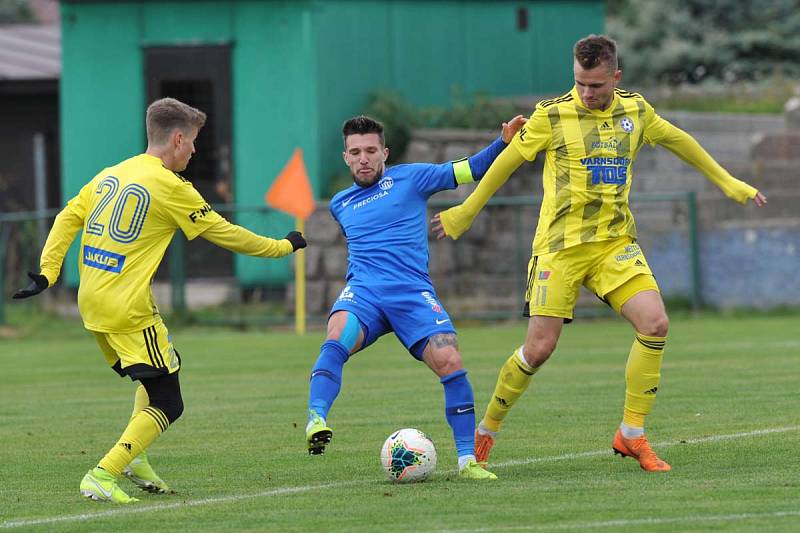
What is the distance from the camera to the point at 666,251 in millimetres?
21156

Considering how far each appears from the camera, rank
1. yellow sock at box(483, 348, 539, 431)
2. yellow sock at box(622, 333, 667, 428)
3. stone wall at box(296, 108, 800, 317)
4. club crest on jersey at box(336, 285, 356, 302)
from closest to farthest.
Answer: yellow sock at box(622, 333, 667, 428)
club crest on jersey at box(336, 285, 356, 302)
yellow sock at box(483, 348, 539, 431)
stone wall at box(296, 108, 800, 317)

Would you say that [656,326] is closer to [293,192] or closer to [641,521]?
[641,521]

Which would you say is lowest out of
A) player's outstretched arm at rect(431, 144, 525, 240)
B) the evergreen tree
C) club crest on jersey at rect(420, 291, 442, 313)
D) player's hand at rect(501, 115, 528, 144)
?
club crest on jersey at rect(420, 291, 442, 313)

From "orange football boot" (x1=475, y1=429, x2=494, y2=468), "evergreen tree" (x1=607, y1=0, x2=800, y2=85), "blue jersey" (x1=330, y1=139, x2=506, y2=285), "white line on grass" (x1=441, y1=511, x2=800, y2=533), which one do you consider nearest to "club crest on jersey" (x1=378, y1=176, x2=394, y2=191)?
"blue jersey" (x1=330, y1=139, x2=506, y2=285)

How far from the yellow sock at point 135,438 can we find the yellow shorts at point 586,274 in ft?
6.85

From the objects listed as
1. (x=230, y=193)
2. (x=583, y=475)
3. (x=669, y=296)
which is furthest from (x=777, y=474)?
(x=230, y=193)

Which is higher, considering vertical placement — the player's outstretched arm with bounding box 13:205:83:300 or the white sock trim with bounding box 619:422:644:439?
the player's outstretched arm with bounding box 13:205:83:300

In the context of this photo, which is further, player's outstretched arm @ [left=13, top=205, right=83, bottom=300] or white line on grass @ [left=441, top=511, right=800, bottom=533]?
player's outstretched arm @ [left=13, top=205, right=83, bottom=300]

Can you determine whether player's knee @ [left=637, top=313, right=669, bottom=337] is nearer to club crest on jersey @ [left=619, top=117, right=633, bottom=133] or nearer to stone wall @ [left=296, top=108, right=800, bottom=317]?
club crest on jersey @ [left=619, top=117, right=633, bottom=133]

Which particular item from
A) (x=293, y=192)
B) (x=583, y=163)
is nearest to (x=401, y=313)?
(x=583, y=163)

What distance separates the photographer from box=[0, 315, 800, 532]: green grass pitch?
667 cm

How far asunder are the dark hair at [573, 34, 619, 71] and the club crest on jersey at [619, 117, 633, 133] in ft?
1.12

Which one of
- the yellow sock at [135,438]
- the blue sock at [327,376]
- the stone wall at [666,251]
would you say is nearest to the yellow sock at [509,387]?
the blue sock at [327,376]

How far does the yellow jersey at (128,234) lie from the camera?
750cm
